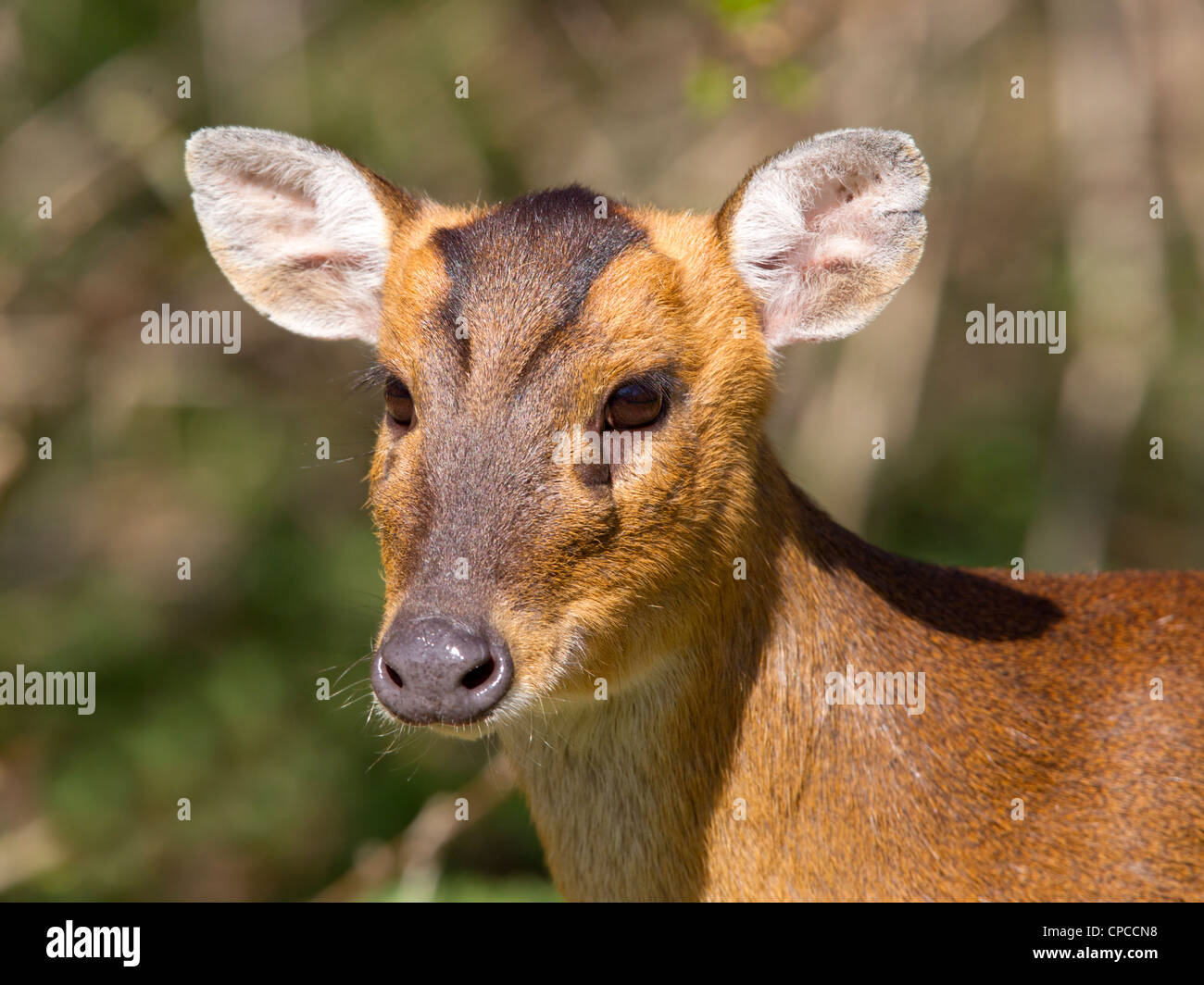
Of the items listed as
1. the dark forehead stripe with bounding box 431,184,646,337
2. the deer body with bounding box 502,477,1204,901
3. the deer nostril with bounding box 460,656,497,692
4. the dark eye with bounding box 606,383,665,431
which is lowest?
the deer body with bounding box 502,477,1204,901

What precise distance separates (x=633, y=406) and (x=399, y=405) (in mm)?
780

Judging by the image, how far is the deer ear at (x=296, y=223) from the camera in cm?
519

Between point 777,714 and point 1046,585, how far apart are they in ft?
4.59

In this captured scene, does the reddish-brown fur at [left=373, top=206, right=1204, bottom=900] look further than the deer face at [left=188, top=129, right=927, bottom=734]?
Yes

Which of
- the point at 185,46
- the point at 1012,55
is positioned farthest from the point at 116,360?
the point at 1012,55

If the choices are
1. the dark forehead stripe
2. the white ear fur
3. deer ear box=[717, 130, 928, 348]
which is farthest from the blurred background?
the dark forehead stripe

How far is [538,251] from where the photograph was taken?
14.8 feet

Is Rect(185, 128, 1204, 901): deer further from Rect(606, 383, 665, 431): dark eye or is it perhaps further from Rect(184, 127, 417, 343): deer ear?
Rect(184, 127, 417, 343): deer ear

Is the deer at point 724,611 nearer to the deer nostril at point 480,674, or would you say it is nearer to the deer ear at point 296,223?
the deer nostril at point 480,674

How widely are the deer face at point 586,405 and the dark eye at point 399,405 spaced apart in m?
0.01

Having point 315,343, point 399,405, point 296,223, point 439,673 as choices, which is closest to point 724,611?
point 439,673

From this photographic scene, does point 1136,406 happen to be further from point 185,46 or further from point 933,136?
point 185,46

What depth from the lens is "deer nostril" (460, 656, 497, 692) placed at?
12.8 feet

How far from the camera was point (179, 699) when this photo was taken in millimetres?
10047
